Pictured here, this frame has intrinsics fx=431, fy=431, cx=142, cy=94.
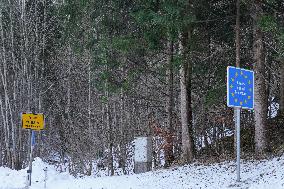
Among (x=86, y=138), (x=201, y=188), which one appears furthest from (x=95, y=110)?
(x=201, y=188)

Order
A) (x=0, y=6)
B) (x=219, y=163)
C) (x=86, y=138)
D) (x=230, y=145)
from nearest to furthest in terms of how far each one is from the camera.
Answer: (x=219, y=163) < (x=230, y=145) < (x=86, y=138) < (x=0, y=6)

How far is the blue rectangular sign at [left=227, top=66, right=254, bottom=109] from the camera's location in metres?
10.1

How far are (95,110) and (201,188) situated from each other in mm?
15737

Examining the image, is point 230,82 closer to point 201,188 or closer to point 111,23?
point 201,188

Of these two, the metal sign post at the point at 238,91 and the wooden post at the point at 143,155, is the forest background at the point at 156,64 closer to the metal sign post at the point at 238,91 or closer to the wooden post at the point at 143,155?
the wooden post at the point at 143,155

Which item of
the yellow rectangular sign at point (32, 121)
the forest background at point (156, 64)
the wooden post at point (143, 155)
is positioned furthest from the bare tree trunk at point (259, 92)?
the yellow rectangular sign at point (32, 121)

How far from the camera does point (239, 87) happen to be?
34.1 feet

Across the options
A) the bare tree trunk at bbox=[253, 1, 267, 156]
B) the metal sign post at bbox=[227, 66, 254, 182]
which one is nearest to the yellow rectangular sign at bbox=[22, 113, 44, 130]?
the bare tree trunk at bbox=[253, 1, 267, 156]

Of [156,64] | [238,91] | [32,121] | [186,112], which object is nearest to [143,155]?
[186,112]

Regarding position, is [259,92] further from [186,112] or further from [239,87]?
[186,112]

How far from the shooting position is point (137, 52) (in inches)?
690

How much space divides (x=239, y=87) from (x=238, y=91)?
106 mm

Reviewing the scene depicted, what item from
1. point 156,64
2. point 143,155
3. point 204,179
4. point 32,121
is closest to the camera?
point 204,179

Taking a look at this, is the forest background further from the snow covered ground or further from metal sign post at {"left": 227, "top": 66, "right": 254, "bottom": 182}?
metal sign post at {"left": 227, "top": 66, "right": 254, "bottom": 182}
